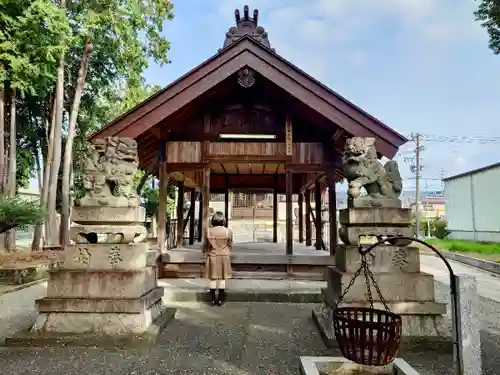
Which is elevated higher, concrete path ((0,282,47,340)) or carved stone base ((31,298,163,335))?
carved stone base ((31,298,163,335))

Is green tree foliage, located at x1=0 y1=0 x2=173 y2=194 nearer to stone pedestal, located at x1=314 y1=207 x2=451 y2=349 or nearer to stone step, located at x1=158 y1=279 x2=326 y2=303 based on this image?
stone step, located at x1=158 y1=279 x2=326 y2=303

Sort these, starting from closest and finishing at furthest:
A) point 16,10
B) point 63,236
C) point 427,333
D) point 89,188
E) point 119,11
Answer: point 427,333 → point 89,188 → point 16,10 → point 119,11 → point 63,236

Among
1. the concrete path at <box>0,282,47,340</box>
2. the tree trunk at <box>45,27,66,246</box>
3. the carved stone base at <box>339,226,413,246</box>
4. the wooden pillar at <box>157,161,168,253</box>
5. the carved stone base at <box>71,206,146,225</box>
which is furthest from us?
the tree trunk at <box>45,27,66,246</box>

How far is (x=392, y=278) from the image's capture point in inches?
179

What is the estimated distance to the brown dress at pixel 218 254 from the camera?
6.30 metres

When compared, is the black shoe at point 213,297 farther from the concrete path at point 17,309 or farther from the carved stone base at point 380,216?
the carved stone base at point 380,216

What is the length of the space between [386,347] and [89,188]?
4154mm

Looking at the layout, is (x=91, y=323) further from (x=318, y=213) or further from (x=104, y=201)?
(x=318, y=213)

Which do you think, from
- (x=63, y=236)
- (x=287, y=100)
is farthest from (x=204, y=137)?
(x=63, y=236)

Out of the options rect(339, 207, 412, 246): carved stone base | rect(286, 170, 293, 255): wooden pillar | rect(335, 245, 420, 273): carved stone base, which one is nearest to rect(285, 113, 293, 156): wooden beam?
rect(286, 170, 293, 255): wooden pillar

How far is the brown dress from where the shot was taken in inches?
248

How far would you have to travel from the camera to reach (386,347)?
263 cm

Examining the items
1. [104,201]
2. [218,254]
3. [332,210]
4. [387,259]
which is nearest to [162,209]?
[218,254]

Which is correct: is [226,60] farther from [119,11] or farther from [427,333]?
[119,11]
